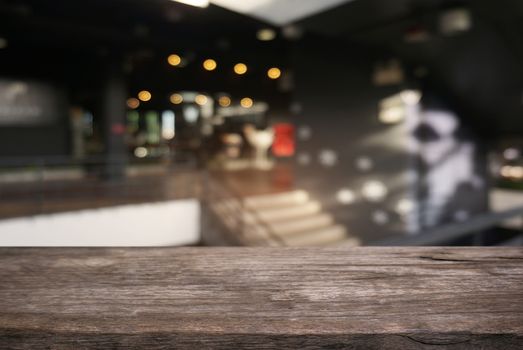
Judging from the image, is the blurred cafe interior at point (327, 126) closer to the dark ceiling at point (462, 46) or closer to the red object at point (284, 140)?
the dark ceiling at point (462, 46)

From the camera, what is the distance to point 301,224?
6.61 m

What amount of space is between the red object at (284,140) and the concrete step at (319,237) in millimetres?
4328

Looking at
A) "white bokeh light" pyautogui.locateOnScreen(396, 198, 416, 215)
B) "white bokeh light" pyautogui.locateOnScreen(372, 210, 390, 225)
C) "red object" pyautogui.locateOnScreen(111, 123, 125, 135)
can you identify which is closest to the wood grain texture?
"white bokeh light" pyautogui.locateOnScreen(396, 198, 416, 215)

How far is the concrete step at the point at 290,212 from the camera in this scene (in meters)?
6.61

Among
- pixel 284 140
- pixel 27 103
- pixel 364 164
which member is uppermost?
pixel 27 103

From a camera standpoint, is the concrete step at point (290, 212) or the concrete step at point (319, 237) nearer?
the concrete step at point (319, 237)

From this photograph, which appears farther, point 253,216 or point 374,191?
point 374,191

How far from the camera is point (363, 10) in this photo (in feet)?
16.9

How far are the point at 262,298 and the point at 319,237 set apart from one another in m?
6.00

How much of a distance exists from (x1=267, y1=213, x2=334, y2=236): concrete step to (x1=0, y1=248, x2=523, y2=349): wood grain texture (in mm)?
5526

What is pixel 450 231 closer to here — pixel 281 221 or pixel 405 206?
pixel 405 206

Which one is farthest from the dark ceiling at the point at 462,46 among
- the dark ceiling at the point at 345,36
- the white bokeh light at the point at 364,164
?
the white bokeh light at the point at 364,164

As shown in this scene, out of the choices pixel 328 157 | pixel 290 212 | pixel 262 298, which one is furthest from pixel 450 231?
pixel 262 298

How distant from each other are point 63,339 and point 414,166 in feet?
22.1
